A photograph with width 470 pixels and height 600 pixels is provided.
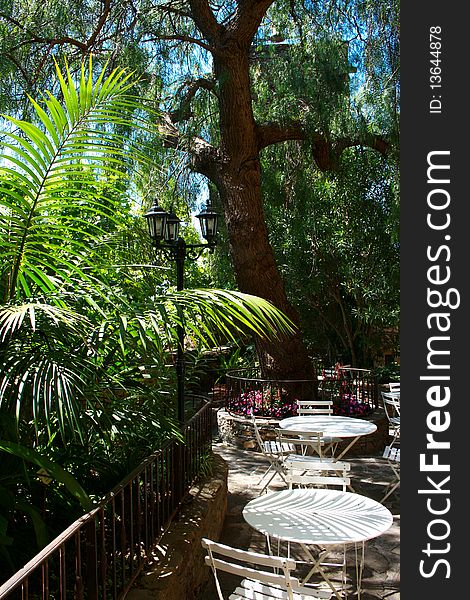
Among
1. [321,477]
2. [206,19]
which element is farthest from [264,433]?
[206,19]

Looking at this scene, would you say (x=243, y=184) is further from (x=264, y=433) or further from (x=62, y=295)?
(x=62, y=295)

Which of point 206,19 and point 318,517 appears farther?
point 206,19

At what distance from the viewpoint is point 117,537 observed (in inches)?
142

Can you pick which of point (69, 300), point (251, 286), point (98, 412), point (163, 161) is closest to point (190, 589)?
point (98, 412)

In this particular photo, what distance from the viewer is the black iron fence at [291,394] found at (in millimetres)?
9133

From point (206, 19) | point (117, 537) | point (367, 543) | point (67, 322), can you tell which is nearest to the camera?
point (67, 322)

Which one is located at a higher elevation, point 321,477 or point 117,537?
point 321,477

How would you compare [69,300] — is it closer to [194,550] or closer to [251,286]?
[194,550]

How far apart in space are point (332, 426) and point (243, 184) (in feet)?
13.7

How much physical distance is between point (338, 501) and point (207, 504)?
48.4 inches

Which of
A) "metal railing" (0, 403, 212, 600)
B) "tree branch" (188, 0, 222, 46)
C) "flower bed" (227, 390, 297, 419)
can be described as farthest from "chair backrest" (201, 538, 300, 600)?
"tree branch" (188, 0, 222, 46)

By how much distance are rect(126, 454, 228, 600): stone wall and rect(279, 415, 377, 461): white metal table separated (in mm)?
1250

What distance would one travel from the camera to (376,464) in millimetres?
7801

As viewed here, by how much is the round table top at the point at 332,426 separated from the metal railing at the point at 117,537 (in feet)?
3.90
